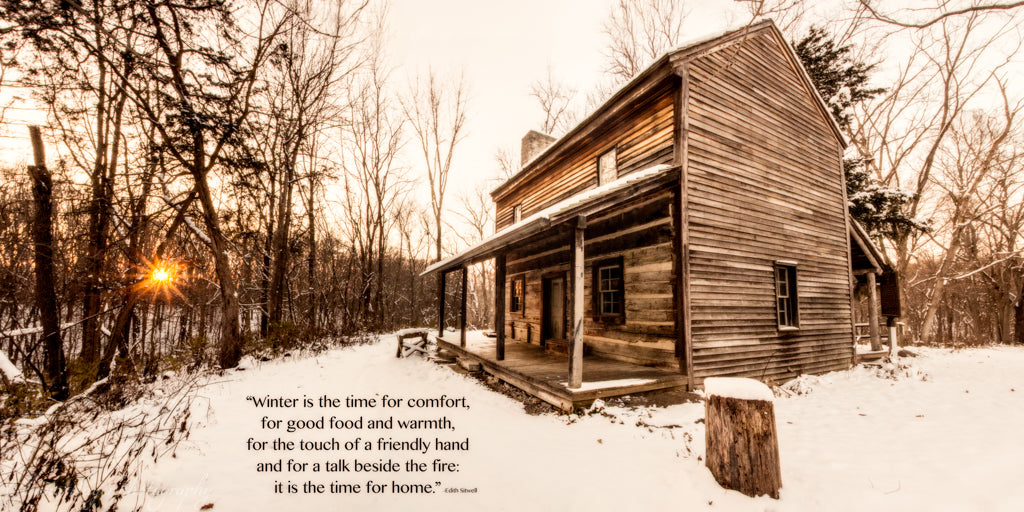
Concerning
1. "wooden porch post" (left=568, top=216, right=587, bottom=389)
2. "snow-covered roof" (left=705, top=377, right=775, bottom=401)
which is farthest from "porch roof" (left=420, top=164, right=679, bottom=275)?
"snow-covered roof" (left=705, top=377, right=775, bottom=401)

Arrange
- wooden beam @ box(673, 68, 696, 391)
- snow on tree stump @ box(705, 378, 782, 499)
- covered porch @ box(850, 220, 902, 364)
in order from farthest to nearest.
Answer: covered porch @ box(850, 220, 902, 364) → wooden beam @ box(673, 68, 696, 391) → snow on tree stump @ box(705, 378, 782, 499)

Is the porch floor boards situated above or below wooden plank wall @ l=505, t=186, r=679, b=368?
below

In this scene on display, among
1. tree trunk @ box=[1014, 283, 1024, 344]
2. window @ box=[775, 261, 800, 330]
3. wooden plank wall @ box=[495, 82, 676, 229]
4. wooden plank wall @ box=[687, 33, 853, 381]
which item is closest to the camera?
wooden plank wall @ box=[687, 33, 853, 381]

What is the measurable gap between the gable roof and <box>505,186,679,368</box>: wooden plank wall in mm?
2499

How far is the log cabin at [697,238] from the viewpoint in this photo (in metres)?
6.78

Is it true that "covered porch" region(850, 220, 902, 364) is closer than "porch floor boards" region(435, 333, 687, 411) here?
No

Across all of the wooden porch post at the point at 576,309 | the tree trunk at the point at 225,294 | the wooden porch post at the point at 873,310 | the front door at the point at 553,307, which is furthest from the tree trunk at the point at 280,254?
the wooden porch post at the point at 873,310

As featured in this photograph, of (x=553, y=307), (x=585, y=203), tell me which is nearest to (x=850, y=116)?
(x=553, y=307)

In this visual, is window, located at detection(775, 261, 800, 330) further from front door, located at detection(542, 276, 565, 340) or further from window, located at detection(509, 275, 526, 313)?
window, located at detection(509, 275, 526, 313)

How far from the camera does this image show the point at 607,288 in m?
8.77

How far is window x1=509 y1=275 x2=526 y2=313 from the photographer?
12.4 m

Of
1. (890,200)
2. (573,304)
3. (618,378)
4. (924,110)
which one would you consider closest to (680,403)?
(618,378)

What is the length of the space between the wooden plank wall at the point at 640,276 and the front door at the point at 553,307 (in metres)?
1.46

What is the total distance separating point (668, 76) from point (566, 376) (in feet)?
20.4
